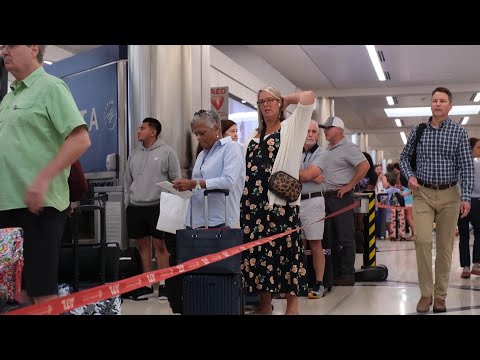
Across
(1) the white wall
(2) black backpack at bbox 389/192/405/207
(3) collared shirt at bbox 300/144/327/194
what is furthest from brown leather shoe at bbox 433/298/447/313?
(2) black backpack at bbox 389/192/405/207

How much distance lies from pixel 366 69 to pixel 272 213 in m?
12.8

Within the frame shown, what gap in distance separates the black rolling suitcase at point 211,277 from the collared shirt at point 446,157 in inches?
70.5

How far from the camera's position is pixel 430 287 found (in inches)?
190

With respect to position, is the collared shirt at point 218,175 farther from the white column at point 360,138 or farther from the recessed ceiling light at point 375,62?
the white column at point 360,138

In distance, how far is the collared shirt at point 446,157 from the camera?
15.7 ft

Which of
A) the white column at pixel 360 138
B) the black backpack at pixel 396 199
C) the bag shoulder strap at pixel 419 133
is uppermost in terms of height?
the white column at pixel 360 138

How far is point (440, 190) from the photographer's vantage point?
4789mm

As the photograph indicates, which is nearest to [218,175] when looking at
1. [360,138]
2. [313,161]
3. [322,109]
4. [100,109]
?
[313,161]

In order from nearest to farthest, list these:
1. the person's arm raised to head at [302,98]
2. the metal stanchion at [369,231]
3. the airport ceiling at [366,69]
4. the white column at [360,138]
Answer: the person's arm raised to head at [302,98] → the metal stanchion at [369,231] → the airport ceiling at [366,69] → the white column at [360,138]

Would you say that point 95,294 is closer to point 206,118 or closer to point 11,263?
point 11,263

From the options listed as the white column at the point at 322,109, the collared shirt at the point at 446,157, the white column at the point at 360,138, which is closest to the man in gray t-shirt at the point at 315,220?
the collared shirt at the point at 446,157

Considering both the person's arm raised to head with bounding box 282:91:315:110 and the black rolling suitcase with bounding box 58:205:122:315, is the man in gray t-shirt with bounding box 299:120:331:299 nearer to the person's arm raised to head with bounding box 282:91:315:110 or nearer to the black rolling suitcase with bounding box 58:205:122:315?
the person's arm raised to head with bounding box 282:91:315:110

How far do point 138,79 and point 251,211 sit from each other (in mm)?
3274

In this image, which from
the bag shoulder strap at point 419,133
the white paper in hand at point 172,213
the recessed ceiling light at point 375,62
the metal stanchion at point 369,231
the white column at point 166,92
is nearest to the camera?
the white paper in hand at point 172,213
